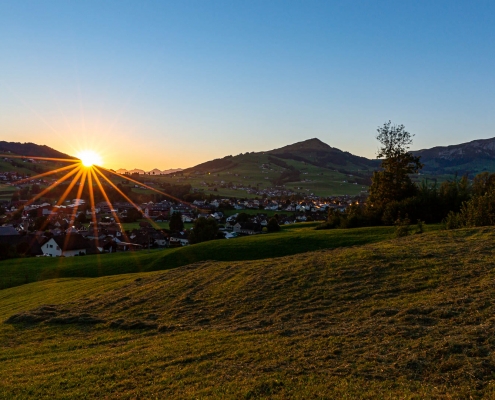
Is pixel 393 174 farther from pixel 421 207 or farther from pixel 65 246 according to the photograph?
pixel 65 246

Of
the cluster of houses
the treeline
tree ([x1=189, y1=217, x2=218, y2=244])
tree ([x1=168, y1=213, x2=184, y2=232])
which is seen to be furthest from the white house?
the treeline

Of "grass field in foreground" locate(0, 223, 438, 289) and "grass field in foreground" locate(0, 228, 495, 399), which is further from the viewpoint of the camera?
"grass field in foreground" locate(0, 223, 438, 289)

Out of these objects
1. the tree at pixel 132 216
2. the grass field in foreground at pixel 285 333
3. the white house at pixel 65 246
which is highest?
the tree at pixel 132 216

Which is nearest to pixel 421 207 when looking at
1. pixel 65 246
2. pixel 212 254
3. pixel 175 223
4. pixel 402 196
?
pixel 402 196

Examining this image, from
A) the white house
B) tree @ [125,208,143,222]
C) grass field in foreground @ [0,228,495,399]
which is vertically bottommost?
the white house

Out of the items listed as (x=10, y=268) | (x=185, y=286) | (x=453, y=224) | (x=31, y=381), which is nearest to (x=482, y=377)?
(x=31, y=381)

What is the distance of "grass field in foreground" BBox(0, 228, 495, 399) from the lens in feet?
30.9

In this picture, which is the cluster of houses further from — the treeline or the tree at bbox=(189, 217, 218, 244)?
the treeline

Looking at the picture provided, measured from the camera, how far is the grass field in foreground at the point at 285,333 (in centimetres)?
943

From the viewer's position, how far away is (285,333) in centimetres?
1338

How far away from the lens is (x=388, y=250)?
2212cm

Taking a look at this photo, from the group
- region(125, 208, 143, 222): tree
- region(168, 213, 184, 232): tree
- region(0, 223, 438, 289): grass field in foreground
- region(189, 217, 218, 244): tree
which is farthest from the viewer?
region(125, 208, 143, 222): tree

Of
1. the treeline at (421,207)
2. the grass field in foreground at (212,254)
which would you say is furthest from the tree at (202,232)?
the treeline at (421,207)

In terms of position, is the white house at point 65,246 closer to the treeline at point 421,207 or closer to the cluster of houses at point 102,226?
the cluster of houses at point 102,226
